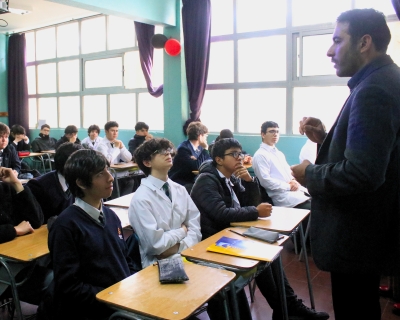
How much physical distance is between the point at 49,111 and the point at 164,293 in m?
8.75

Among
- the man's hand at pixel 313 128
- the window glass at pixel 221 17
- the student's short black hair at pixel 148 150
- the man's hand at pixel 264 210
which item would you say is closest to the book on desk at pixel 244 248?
the man's hand at pixel 264 210

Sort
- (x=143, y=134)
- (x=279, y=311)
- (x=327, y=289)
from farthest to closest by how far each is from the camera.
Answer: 1. (x=143, y=134)
2. (x=327, y=289)
3. (x=279, y=311)

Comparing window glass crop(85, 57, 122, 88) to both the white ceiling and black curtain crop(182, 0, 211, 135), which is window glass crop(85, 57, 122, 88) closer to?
the white ceiling

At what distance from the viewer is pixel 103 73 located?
8.20 m

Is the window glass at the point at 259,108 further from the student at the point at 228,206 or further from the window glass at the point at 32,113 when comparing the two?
the window glass at the point at 32,113

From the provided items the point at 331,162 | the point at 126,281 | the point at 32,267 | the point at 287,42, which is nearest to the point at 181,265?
the point at 126,281

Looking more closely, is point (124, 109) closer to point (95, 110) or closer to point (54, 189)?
point (95, 110)

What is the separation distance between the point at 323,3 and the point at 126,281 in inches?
195

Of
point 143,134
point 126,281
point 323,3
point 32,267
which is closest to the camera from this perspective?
point 126,281

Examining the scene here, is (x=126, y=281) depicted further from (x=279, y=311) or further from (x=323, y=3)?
(x=323, y=3)

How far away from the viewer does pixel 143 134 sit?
6516mm

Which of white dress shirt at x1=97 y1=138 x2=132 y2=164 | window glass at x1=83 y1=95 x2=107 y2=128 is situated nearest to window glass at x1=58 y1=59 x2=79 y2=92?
window glass at x1=83 y1=95 x2=107 y2=128

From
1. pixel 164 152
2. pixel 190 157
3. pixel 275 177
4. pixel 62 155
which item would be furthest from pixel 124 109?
pixel 164 152

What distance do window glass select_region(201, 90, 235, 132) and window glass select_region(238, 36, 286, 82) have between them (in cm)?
42
